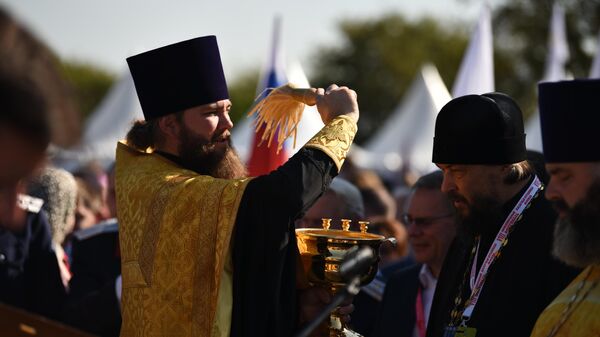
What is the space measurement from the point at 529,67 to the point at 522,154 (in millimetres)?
34559

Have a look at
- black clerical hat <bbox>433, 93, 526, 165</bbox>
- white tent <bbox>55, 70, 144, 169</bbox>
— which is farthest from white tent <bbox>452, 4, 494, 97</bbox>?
white tent <bbox>55, 70, 144, 169</bbox>

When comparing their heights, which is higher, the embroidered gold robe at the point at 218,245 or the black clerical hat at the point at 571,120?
the black clerical hat at the point at 571,120

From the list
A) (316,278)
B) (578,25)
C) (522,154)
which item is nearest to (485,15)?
(522,154)

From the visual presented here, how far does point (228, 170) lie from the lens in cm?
454

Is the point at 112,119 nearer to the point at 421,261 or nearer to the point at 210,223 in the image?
the point at 421,261

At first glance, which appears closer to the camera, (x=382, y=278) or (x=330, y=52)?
(x=382, y=278)

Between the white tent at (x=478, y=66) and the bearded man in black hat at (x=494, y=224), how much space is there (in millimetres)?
4501

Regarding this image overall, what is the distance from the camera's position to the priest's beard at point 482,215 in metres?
4.63

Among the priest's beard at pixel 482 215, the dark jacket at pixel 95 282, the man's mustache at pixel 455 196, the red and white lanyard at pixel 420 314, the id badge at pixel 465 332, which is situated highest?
the man's mustache at pixel 455 196

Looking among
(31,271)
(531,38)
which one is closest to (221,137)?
(31,271)

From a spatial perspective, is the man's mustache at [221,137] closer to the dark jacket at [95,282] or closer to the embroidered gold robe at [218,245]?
the embroidered gold robe at [218,245]

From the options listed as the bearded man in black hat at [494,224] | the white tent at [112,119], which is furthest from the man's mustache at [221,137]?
the white tent at [112,119]

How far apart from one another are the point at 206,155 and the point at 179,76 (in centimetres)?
40

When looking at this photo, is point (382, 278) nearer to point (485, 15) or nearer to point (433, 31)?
point (485, 15)
